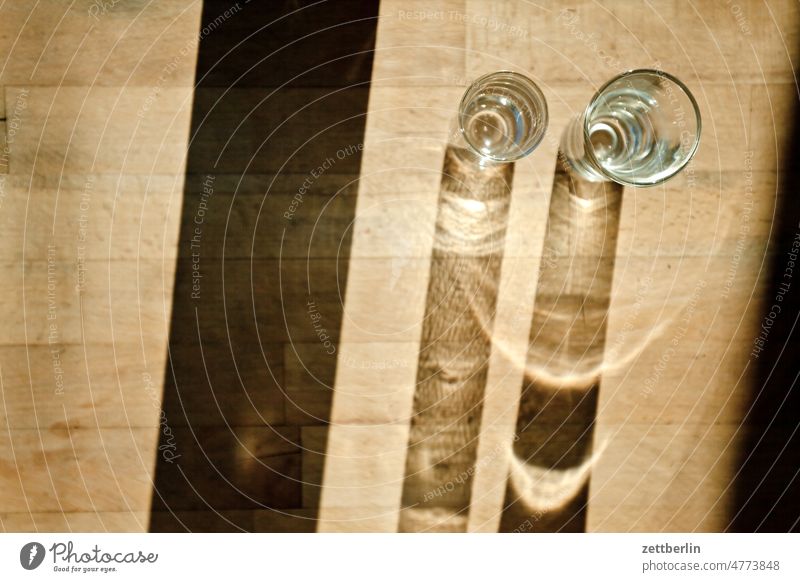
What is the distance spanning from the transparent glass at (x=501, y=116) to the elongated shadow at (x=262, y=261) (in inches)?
6.3

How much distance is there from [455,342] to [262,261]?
12.2 inches

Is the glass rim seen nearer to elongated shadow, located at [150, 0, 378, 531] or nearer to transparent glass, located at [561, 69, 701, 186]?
transparent glass, located at [561, 69, 701, 186]

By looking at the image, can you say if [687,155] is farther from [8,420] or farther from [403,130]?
[8,420]

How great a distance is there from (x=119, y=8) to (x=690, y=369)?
1.00m

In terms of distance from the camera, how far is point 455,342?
2.71 ft

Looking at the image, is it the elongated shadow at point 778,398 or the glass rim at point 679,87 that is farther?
the elongated shadow at point 778,398

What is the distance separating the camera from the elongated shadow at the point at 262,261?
0.81 m

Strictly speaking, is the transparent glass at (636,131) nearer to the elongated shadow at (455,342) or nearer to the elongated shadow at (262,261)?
the elongated shadow at (455,342)
